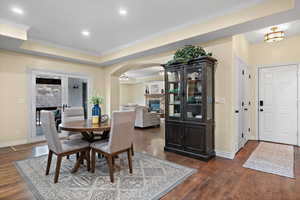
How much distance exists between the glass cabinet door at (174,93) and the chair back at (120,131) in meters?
1.37

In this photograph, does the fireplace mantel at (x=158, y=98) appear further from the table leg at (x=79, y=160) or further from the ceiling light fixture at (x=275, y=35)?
the table leg at (x=79, y=160)

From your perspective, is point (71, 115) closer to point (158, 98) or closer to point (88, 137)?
point (88, 137)

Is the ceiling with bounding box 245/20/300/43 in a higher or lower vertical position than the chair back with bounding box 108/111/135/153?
higher

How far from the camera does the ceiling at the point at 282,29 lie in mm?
3375

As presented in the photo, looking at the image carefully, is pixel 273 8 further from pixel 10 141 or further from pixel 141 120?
pixel 10 141

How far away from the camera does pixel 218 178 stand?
2385mm

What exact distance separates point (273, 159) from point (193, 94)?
203cm

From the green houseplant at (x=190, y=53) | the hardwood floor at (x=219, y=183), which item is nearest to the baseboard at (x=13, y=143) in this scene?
the hardwood floor at (x=219, y=183)

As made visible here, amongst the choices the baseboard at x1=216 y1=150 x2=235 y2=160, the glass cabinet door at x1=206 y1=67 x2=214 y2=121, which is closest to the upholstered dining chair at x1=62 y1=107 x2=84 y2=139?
the glass cabinet door at x1=206 y1=67 x2=214 y2=121

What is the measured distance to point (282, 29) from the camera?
3.57 metres

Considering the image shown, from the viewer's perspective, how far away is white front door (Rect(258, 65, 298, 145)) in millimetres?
4047

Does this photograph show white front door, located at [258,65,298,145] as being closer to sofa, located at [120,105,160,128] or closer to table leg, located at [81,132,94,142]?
sofa, located at [120,105,160,128]

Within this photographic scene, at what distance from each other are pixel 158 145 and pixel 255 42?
3.95 metres

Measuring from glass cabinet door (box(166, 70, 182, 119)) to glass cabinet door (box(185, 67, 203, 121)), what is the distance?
0.20 meters
